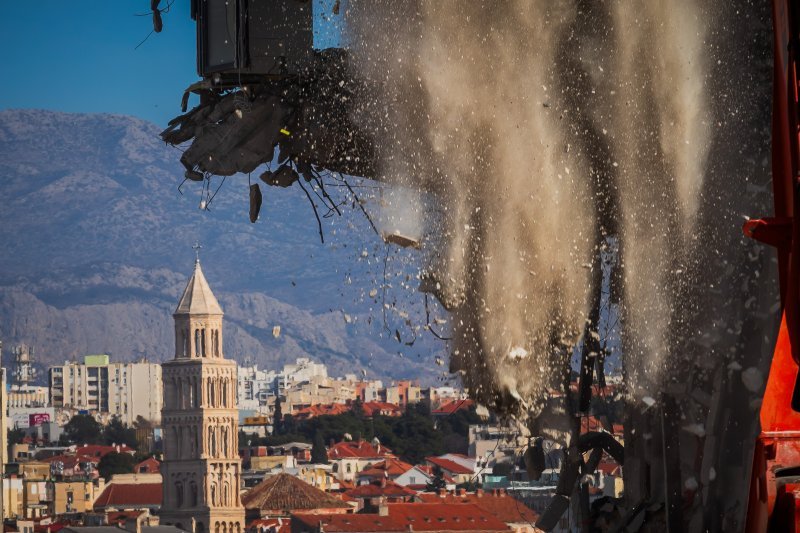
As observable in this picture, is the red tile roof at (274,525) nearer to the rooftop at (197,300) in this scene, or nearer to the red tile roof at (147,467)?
the rooftop at (197,300)

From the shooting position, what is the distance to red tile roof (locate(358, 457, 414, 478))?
404 feet

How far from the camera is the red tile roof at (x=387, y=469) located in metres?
123

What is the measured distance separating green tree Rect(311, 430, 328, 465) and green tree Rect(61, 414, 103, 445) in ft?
102

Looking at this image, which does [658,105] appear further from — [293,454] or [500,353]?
[293,454]

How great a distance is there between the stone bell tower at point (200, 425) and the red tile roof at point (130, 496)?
2.07 m

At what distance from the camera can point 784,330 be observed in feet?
19.9

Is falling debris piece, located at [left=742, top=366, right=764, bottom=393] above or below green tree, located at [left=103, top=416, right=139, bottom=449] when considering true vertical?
below

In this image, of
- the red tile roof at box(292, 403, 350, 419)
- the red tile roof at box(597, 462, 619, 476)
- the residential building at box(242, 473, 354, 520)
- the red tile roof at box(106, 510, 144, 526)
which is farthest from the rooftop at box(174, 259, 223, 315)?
the red tile roof at box(597, 462, 619, 476)

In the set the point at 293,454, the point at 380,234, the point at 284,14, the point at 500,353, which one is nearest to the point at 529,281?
the point at 500,353

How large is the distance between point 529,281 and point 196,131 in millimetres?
2680

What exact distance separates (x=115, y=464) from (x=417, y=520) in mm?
51630

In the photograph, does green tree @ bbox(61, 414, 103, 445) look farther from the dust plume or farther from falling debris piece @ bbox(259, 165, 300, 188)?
the dust plume

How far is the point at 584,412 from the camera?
10.7 m

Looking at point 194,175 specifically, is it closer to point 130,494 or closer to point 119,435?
point 130,494
